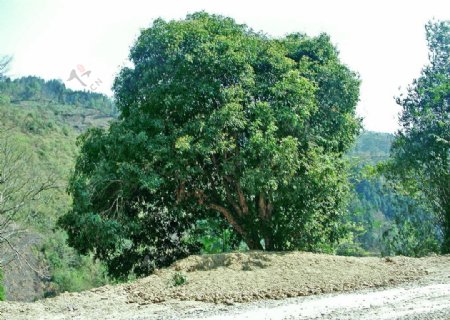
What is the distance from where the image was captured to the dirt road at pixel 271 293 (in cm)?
856

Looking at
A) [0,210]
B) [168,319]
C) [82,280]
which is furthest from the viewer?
[82,280]

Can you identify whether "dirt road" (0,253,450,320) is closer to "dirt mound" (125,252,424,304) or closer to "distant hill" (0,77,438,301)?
"dirt mound" (125,252,424,304)

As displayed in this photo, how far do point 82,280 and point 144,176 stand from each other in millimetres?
54368

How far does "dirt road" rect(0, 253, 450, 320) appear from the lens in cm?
856

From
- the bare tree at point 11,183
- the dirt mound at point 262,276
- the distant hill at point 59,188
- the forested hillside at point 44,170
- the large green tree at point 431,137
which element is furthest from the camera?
the forested hillside at point 44,170

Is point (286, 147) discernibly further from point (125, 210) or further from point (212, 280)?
point (125, 210)

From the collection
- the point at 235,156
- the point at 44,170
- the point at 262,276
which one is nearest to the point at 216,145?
the point at 235,156

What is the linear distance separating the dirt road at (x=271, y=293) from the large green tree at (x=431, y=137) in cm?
468

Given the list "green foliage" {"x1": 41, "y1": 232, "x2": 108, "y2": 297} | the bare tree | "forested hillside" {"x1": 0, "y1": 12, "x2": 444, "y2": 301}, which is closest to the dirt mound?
"forested hillside" {"x1": 0, "y1": 12, "x2": 444, "y2": 301}

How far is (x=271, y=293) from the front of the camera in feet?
32.7

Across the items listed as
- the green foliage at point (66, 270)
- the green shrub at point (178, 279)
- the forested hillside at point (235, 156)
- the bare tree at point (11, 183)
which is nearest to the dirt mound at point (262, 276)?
the green shrub at point (178, 279)

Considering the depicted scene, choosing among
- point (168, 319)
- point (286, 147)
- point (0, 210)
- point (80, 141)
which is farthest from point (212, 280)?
point (0, 210)

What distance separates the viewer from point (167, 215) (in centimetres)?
1659

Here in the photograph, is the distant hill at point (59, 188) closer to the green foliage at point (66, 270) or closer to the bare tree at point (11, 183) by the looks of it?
the green foliage at point (66, 270)
